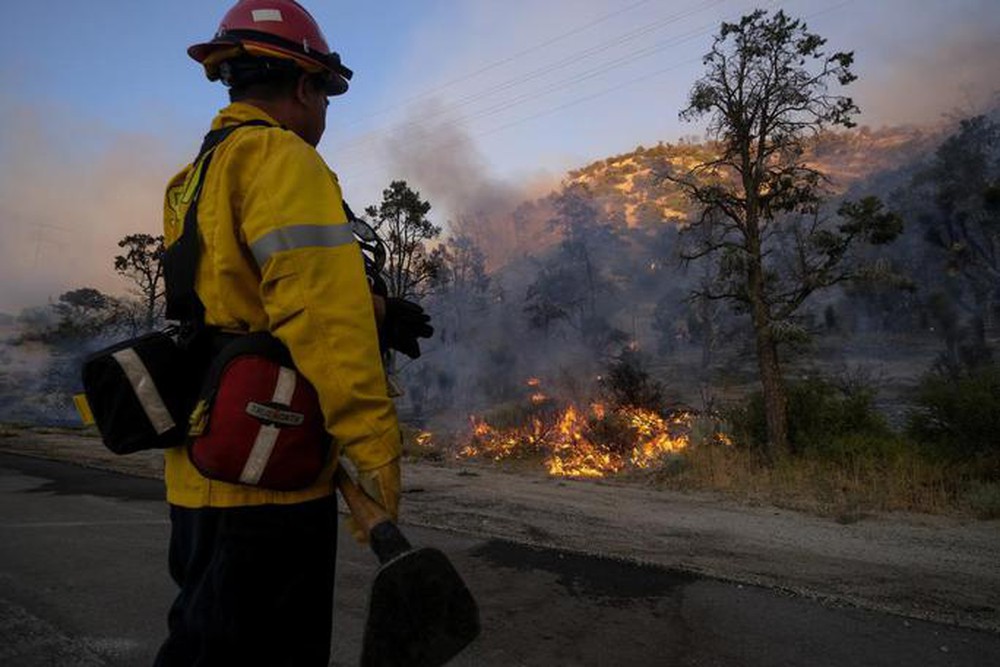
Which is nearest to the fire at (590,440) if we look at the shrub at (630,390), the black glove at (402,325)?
the shrub at (630,390)

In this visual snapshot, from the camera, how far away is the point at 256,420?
1.45 meters

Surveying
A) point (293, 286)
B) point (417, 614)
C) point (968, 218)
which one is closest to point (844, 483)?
point (417, 614)

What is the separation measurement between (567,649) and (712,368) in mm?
28802

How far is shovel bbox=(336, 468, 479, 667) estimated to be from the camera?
1.40 m

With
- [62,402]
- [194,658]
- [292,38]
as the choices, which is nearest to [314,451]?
[194,658]

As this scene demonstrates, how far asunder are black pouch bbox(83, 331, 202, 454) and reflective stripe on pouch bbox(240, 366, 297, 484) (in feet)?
0.92

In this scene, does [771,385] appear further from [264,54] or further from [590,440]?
[264,54]

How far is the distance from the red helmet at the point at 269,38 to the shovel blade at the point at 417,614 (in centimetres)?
135

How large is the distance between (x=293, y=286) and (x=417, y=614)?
786 millimetres

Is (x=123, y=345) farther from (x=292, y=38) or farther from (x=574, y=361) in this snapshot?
(x=574, y=361)

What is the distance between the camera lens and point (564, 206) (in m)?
57.2

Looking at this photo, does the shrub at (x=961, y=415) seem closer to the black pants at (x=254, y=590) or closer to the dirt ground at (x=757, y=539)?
the dirt ground at (x=757, y=539)

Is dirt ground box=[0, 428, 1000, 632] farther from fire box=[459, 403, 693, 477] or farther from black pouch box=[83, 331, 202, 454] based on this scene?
black pouch box=[83, 331, 202, 454]

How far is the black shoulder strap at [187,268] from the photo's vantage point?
162 centimetres
